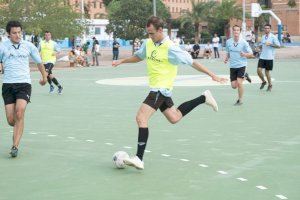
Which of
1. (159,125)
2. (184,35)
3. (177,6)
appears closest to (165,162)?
(159,125)

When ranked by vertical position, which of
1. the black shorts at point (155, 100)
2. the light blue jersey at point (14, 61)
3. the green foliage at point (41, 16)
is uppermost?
the green foliage at point (41, 16)

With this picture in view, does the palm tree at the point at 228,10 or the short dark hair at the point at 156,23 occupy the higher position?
the palm tree at the point at 228,10

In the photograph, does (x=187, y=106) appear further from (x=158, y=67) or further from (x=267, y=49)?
(x=267, y=49)

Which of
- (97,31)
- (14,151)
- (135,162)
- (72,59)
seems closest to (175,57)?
(135,162)

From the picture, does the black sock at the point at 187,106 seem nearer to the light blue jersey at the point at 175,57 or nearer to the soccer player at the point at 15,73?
the light blue jersey at the point at 175,57

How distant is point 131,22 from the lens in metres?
49.9

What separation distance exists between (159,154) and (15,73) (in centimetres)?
240

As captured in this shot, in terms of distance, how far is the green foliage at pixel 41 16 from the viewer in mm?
37844

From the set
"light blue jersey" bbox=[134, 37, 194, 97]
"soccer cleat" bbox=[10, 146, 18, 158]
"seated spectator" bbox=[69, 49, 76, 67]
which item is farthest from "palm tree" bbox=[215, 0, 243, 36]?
"light blue jersey" bbox=[134, 37, 194, 97]

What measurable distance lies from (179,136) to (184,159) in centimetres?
199

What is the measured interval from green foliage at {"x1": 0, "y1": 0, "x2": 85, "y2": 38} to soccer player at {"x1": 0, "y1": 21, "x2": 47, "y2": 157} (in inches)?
1122

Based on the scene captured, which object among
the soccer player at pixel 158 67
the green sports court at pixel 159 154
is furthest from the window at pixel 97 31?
the soccer player at pixel 158 67

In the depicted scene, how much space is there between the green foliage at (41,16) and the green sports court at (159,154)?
23.2m

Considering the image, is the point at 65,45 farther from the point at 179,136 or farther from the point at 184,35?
the point at 179,136
